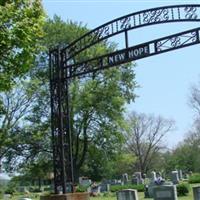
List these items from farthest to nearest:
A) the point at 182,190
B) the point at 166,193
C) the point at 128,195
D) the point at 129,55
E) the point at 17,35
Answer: the point at 182,190
the point at 128,195
the point at 129,55
the point at 166,193
the point at 17,35

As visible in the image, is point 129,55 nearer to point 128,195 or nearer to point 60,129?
point 60,129

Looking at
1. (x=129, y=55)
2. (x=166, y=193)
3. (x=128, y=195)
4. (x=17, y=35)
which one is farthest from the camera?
(x=128, y=195)

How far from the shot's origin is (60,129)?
60.7 ft

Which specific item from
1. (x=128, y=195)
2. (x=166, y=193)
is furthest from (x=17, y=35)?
(x=128, y=195)

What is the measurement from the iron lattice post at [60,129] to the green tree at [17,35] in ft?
15.5

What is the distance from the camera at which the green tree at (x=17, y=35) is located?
42.9ft

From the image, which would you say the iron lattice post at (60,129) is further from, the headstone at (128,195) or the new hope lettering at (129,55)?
the new hope lettering at (129,55)

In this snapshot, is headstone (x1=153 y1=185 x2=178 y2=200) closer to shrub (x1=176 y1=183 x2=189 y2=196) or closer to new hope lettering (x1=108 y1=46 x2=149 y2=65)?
new hope lettering (x1=108 y1=46 x2=149 y2=65)

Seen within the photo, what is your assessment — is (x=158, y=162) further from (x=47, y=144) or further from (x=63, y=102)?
(x=63, y=102)

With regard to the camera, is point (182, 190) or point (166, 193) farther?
point (182, 190)

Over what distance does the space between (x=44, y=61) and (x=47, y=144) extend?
785cm

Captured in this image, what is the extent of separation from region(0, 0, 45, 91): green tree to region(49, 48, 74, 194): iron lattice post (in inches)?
186

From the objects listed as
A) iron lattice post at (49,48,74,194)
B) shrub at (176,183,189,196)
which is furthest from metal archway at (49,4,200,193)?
shrub at (176,183,189,196)

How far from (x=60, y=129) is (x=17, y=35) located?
239 inches
